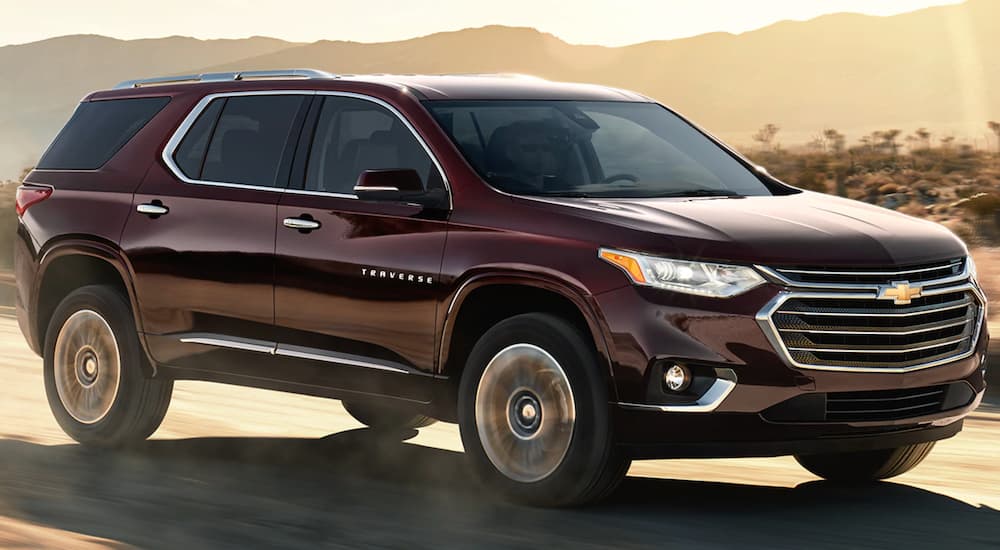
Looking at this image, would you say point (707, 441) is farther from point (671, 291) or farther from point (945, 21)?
point (945, 21)

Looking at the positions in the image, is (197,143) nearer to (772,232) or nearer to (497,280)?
(497,280)

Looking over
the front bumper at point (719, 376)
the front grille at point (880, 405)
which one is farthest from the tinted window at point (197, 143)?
the front grille at point (880, 405)

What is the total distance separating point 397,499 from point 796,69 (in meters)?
156

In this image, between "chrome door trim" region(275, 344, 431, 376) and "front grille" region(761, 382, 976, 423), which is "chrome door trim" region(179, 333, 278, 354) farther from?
"front grille" region(761, 382, 976, 423)

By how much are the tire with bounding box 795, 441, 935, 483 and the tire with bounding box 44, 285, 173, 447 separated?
3.38 m

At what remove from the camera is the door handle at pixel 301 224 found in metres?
7.88

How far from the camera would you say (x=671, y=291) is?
21.7 feet

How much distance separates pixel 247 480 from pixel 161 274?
3.93ft

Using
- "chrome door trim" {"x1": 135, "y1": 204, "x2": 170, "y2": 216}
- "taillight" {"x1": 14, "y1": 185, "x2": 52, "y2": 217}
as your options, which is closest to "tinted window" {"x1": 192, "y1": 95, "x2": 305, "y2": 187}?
"chrome door trim" {"x1": 135, "y1": 204, "x2": 170, "y2": 216}

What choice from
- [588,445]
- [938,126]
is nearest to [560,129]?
[588,445]

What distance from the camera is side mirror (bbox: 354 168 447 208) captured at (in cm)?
741

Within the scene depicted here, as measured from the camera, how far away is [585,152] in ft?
25.9

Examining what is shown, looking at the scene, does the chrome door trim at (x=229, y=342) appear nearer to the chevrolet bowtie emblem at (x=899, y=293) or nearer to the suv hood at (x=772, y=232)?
the suv hood at (x=772, y=232)

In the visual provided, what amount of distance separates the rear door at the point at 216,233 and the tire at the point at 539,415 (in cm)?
136
